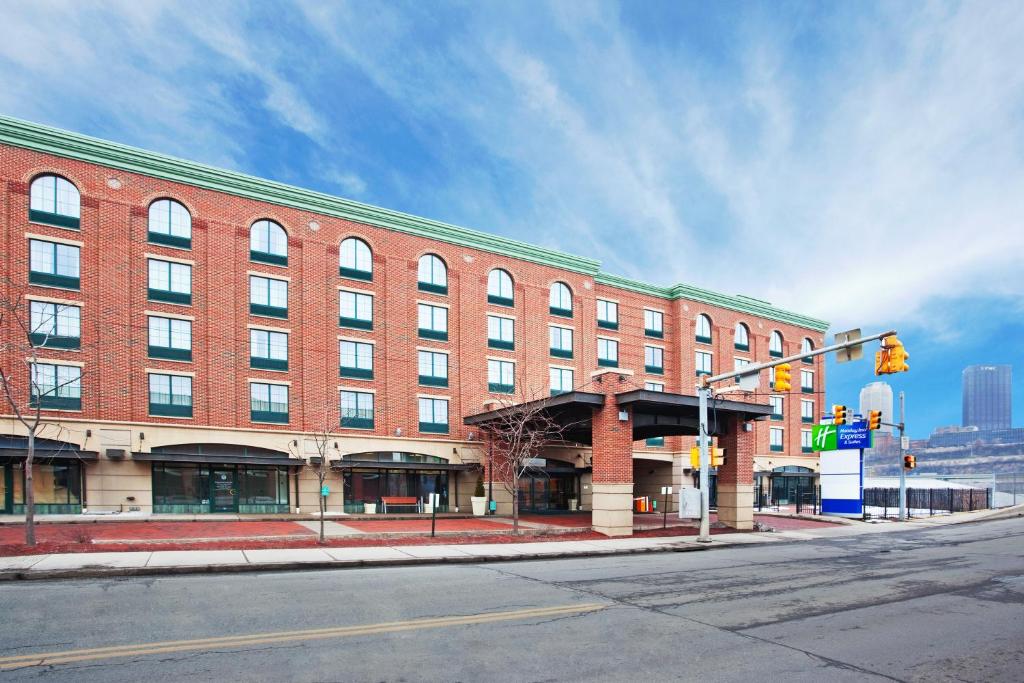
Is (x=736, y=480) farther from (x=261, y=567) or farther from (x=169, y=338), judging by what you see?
(x=169, y=338)

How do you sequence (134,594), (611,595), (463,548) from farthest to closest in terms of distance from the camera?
(463,548) → (611,595) → (134,594)

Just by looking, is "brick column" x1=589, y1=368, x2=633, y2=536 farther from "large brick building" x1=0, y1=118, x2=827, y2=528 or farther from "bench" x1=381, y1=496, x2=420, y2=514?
"bench" x1=381, y1=496, x2=420, y2=514

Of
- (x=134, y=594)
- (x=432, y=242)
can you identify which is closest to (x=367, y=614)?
(x=134, y=594)

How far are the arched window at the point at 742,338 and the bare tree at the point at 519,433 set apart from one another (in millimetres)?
19751

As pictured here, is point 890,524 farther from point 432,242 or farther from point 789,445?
point 432,242

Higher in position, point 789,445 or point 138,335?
point 138,335

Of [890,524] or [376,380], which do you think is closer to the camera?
[890,524]

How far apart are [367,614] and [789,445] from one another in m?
49.2

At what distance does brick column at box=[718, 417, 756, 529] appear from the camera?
27.8m

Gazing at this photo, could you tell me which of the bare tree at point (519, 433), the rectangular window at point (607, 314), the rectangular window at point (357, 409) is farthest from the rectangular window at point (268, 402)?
the rectangular window at point (607, 314)

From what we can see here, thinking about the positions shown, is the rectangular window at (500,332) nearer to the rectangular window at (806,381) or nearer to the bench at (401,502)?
the bench at (401,502)

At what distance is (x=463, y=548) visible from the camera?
18938 millimetres

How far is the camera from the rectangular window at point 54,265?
27.5 m

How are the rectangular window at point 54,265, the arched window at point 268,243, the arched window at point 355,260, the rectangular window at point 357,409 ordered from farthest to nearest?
the arched window at point 355,260
the rectangular window at point 357,409
the arched window at point 268,243
the rectangular window at point 54,265
